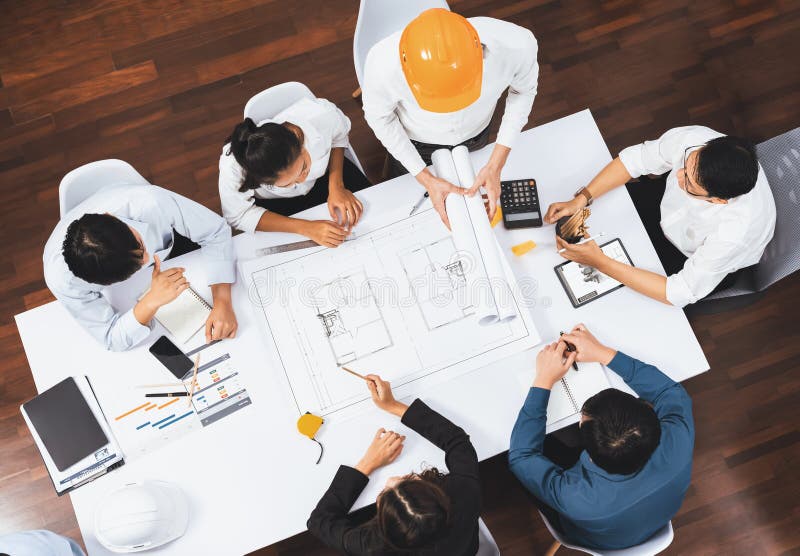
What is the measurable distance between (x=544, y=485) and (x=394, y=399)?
0.48 meters

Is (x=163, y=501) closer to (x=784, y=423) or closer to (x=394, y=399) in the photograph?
(x=394, y=399)

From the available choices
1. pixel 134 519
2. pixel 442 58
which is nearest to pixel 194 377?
pixel 134 519

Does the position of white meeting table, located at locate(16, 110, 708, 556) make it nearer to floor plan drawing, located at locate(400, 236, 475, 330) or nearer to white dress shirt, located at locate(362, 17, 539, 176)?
floor plan drawing, located at locate(400, 236, 475, 330)

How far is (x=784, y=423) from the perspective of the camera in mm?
2471

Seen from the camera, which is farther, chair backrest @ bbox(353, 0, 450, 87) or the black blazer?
chair backrest @ bbox(353, 0, 450, 87)

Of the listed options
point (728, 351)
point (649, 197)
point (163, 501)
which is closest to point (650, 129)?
point (649, 197)

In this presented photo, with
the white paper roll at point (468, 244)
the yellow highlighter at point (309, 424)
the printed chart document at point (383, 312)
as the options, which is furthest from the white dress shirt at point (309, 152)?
the yellow highlighter at point (309, 424)

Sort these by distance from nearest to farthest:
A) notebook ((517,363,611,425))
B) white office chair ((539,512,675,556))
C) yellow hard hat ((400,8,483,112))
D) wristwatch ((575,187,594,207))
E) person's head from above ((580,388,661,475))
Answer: yellow hard hat ((400,8,483,112)), person's head from above ((580,388,661,475)), white office chair ((539,512,675,556)), notebook ((517,363,611,425)), wristwatch ((575,187,594,207))

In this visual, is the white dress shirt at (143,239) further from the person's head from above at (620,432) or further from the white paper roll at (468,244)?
the person's head from above at (620,432)

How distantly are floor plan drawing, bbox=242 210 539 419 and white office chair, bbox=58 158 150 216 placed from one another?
0.54m

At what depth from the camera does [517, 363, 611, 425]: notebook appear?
1.66m

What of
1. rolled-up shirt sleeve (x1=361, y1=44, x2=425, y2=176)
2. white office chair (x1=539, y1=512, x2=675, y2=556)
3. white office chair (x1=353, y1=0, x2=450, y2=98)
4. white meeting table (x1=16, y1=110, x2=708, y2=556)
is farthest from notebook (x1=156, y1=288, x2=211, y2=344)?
white office chair (x1=539, y1=512, x2=675, y2=556)

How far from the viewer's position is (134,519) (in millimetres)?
1469

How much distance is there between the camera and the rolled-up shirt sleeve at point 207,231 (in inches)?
→ 68.9
